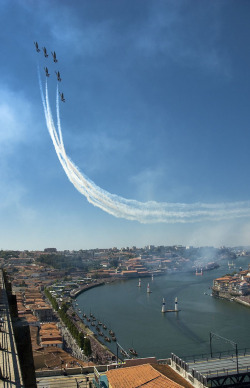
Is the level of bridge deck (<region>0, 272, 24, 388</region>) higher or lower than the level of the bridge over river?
higher

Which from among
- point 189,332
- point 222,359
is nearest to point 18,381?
point 222,359

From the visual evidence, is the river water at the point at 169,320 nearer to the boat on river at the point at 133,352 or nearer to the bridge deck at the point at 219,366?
the boat on river at the point at 133,352

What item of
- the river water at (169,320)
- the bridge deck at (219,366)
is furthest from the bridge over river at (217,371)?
the river water at (169,320)

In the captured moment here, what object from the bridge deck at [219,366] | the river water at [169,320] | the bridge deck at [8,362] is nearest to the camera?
the bridge deck at [8,362]

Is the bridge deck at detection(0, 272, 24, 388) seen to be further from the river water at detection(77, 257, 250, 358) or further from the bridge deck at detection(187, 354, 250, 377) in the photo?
the river water at detection(77, 257, 250, 358)

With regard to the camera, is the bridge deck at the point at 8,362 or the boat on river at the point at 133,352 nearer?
the bridge deck at the point at 8,362

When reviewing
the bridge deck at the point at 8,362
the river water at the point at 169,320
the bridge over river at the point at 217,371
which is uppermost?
the bridge deck at the point at 8,362

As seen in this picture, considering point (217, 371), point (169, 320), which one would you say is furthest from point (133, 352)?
point (217, 371)

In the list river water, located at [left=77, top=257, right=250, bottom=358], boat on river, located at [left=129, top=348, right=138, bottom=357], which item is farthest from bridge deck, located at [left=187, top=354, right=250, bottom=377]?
boat on river, located at [left=129, top=348, right=138, bottom=357]
